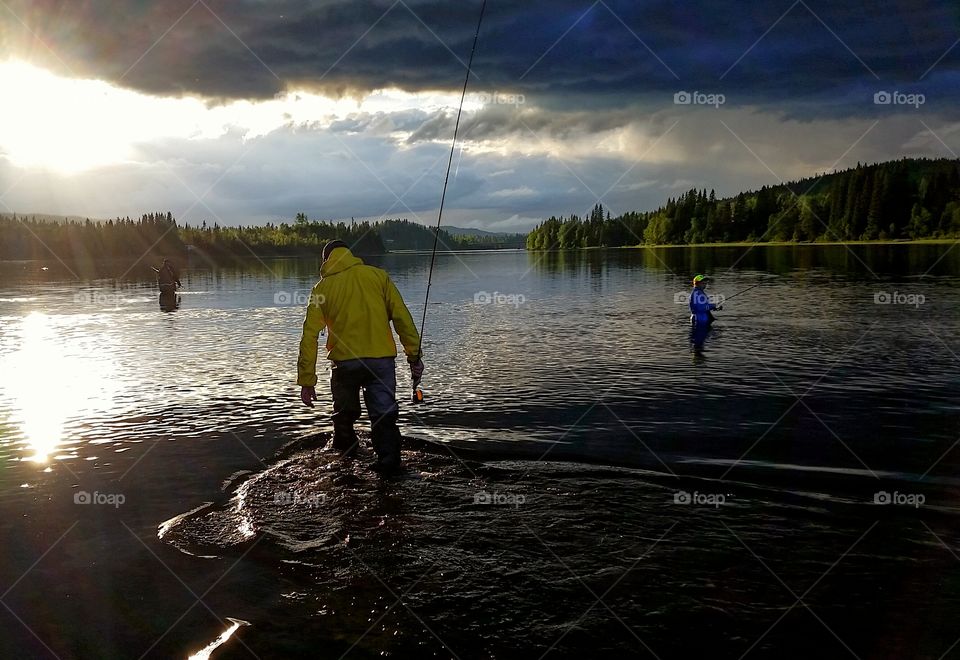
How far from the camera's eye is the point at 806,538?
714 centimetres

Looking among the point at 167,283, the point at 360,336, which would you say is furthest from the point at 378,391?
the point at 167,283

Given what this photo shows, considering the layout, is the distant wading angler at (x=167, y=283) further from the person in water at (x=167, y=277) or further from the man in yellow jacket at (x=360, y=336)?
the man in yellow jacket at (x=360, y=336)

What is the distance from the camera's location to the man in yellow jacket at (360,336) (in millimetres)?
9156

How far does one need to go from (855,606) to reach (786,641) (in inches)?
36.0

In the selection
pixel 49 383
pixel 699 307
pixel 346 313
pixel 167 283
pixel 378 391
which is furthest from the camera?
pixel 167 283

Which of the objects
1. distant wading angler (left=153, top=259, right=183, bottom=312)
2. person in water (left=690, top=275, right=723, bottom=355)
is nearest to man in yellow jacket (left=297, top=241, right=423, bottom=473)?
person in water (left=690, top=275, right=723, bottom=355)

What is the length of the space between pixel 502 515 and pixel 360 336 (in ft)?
9.94

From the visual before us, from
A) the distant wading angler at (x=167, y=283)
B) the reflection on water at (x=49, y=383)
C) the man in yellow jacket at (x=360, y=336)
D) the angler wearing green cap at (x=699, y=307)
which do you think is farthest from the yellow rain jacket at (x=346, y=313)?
the distant wading angler at (x=167, y=283)

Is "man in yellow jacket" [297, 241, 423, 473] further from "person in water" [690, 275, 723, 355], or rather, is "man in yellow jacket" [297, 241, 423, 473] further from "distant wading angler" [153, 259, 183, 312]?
"distant wading angler" [153, 259, 183, 312]

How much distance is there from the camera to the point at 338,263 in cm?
923

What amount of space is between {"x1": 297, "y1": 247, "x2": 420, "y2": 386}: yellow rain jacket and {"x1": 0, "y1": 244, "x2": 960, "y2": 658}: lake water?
1668 mm

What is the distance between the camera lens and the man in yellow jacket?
916 cm

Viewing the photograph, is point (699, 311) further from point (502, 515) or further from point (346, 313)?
point (502, 515)

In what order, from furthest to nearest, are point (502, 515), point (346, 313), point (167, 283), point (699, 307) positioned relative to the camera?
point (167, 283) < point (699, 307) < point (346, 313) < point (502, 515)
